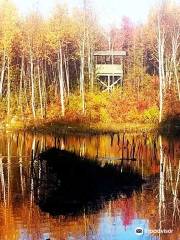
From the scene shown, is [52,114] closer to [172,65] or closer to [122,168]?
[172,65]

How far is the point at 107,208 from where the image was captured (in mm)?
6094

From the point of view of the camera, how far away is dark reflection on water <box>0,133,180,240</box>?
522cm

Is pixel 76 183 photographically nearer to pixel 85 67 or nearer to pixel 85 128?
Answer: pixel 85 128

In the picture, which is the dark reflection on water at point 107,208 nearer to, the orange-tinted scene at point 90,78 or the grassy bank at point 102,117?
the orange-tinted scene at point 90,78

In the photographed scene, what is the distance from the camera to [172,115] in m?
15.0

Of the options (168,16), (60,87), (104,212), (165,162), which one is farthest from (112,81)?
(104,212)

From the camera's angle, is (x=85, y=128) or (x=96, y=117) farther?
(x=96, y=117)

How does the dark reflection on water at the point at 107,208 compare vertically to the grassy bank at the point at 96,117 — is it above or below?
below

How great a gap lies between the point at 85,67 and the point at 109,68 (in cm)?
65

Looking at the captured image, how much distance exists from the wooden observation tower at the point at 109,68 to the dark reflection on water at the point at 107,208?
226 inches

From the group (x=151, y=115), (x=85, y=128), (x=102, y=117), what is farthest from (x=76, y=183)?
(x=102, y=117)

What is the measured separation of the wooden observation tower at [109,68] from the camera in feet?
51.7

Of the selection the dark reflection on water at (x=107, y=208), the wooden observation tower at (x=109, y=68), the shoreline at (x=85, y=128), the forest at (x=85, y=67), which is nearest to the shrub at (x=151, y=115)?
the forest at (x=85, y=67)

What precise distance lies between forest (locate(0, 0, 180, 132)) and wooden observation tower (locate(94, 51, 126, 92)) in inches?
5.6
